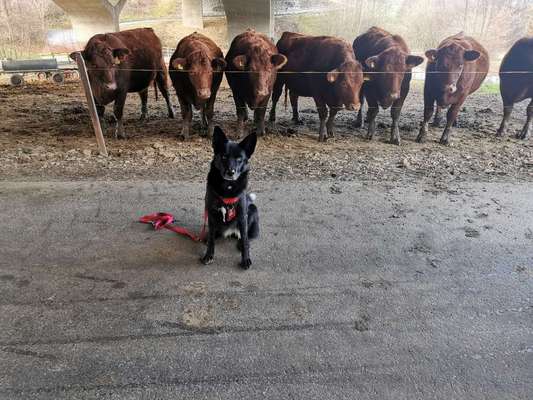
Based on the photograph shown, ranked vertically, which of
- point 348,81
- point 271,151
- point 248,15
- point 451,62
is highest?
point 248,15

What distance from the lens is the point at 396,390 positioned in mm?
2209

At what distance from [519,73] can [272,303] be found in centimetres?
741

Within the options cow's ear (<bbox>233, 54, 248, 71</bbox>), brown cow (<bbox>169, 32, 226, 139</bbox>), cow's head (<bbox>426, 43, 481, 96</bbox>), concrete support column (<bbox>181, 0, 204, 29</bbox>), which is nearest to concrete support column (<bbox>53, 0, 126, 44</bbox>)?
concrete support column (<bbox>181, 0, 204, 29</bbox>)

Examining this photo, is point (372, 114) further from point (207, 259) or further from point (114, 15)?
point (114, 15)

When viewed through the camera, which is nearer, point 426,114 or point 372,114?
point 426,114

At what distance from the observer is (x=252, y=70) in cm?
664

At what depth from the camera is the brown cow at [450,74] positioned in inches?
259

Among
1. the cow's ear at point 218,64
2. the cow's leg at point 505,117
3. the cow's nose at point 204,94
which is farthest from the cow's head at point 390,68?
the cow's nose at point 204,94

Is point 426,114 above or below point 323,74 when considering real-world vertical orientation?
below

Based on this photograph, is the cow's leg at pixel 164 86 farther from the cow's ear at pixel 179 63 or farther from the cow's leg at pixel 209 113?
the cow's ear at pixel 179 63

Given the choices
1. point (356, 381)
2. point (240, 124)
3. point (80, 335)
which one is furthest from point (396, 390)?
point (240, 124)

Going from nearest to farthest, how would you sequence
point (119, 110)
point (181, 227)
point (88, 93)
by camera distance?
point (181, 227) < point (88, 93) < point (119, 110)

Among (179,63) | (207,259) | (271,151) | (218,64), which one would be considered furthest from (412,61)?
(207,259)

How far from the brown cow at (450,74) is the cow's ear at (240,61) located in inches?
132
